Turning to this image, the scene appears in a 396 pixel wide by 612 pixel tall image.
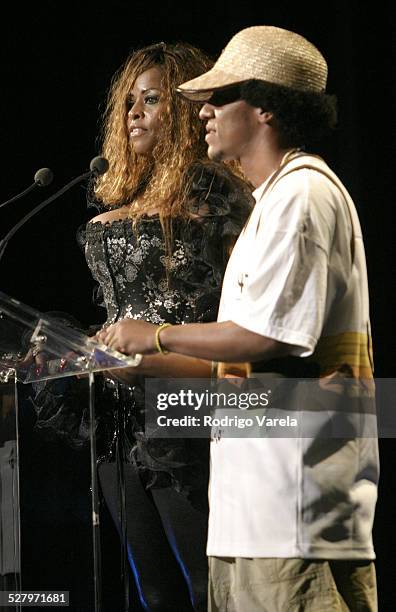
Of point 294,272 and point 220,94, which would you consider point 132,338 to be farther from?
point 220,94

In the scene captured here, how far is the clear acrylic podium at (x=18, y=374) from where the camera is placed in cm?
202

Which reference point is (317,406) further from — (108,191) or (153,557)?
(108,191)

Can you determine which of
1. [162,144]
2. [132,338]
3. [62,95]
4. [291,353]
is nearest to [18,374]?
[132,338]

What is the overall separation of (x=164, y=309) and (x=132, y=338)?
733mm

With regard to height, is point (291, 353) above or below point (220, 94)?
below

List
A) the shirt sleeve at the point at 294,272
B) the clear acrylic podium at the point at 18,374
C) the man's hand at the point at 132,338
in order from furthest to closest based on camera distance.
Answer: the clear acrylic podium at the point at 18,374
the man's hand at the point at 132,338
the shirt sleeve at the point at 294,272

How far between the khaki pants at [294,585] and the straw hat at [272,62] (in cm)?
88

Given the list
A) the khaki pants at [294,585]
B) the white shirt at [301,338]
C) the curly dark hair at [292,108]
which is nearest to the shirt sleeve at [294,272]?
the white shirt at [301,338]

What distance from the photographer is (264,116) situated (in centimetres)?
195

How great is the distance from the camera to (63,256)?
381 cm

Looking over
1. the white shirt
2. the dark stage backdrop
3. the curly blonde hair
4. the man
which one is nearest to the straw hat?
the man

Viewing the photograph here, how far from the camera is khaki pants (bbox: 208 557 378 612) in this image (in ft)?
5.74

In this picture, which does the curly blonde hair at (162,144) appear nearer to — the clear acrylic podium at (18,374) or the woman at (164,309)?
the woman at (164,309)

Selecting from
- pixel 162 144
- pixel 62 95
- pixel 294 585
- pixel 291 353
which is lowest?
pixel 294 585
